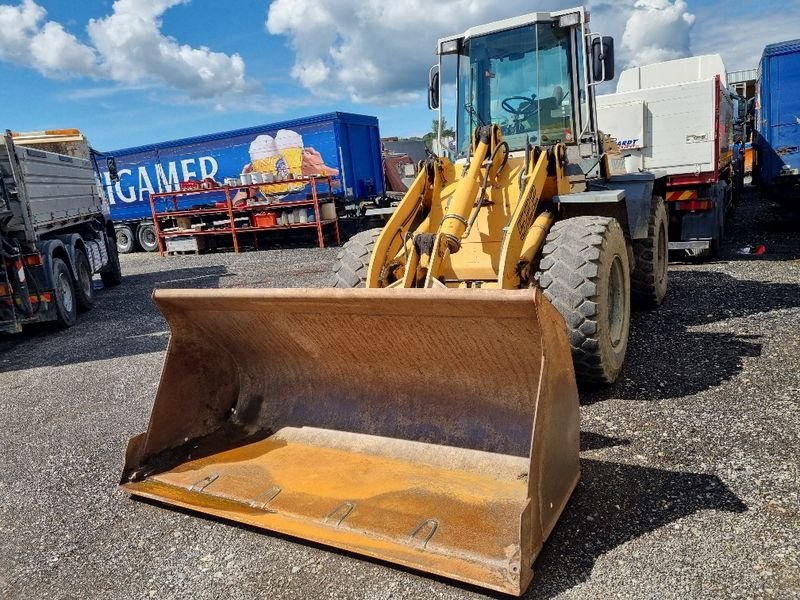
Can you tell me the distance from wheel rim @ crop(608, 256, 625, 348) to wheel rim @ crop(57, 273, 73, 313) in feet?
24.5

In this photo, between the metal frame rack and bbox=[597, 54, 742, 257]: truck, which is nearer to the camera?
bbox=[597, 54, 742, 257]: truck

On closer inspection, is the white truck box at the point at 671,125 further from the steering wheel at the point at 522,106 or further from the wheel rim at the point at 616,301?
the wheel rim at the point at 616,301

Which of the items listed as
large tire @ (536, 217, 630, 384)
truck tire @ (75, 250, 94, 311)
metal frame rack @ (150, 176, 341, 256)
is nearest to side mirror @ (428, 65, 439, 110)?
large tire @ (536, 217, 630, 384)

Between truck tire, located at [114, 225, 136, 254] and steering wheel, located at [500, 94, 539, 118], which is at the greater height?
steering wheel, located at [500, 94, 539, 118]

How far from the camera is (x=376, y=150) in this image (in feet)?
57.7

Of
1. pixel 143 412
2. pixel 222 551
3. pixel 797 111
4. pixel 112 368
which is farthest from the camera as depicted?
pixel 797 111

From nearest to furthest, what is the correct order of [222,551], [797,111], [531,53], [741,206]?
[222,551] → [531,53] → [797,111] → [741,206]

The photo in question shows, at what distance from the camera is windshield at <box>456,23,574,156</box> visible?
540 centimetres

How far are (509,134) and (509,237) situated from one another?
5.79ft

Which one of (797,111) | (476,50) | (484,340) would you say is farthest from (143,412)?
(797,111)

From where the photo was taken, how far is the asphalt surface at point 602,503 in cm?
254

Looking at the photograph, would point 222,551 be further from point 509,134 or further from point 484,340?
point 509,134

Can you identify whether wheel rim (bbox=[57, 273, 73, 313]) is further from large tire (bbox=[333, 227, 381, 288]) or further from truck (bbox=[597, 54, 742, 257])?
truck (bbox=[597, 54, 742, 257])

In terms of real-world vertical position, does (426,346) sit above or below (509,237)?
below
